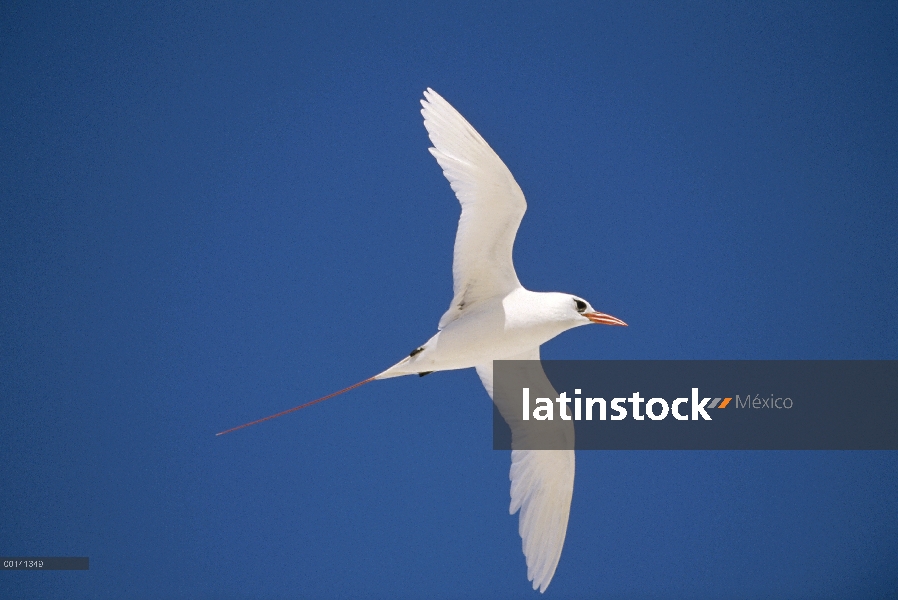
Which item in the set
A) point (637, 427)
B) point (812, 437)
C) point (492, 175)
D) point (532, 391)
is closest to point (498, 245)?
point (492, 175)

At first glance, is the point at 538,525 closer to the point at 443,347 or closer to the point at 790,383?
the point at 443,347

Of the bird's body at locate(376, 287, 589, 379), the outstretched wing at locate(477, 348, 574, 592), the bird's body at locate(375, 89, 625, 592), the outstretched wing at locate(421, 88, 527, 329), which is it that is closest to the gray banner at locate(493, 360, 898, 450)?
the outstretched wing at locate(477, 348, 574, 592)

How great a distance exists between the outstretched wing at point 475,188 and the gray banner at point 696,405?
0.73 meters

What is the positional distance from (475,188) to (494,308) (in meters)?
0.60

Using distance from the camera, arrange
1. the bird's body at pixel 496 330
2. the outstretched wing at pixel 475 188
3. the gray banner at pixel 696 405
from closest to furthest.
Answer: the outstretched wing at pixel 475 188, the bird's body at pixel 496 330, the gray banner at pixel 696 405

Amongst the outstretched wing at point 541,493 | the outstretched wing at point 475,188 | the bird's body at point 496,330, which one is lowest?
the outstretched wing at point 541,493

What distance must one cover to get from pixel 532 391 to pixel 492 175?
130cm

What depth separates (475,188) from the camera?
170 inches

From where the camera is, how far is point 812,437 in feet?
19.5

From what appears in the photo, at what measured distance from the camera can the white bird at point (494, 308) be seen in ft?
14.1

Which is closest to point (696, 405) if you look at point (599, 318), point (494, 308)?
point (599, 318)

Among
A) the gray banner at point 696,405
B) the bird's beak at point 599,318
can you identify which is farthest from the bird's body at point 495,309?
the gray banner at point 696,405

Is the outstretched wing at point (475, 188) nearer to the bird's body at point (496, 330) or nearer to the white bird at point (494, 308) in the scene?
the white bird at point (494, 308)

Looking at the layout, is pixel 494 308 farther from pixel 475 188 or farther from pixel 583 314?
pixel 475 188
